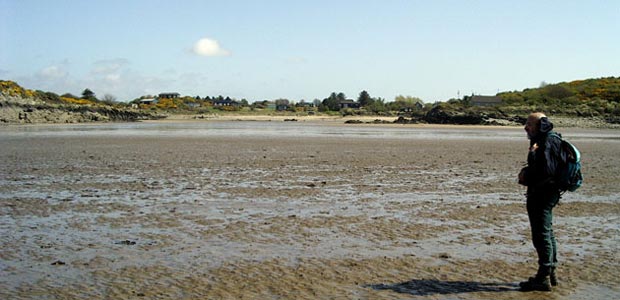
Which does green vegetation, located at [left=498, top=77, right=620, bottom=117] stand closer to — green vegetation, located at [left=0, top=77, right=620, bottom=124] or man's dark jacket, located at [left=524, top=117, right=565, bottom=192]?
green vegetation, located at [left=0, top=77, right=620, bottom=124]

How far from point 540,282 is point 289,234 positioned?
3931 millimetres

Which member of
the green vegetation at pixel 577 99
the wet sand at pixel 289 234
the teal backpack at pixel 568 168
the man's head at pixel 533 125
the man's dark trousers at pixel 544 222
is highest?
the green vegetation at pixel 577 99

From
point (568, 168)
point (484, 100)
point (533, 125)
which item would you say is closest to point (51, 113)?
point (533, 125)

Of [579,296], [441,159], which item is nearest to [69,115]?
[441,159]

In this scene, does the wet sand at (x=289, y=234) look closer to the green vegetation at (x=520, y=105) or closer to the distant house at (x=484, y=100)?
the green vegetation at (x=520, y=105)

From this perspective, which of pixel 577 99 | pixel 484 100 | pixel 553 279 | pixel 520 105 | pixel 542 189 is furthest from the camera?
pixel 484 100

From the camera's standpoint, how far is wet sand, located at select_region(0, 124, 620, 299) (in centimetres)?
620

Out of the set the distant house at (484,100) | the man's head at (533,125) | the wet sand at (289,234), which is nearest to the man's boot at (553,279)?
the wet sand at (289,234)

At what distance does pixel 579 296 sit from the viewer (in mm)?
5855

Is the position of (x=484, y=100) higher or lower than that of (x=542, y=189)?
higher

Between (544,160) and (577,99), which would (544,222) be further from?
(577,99)

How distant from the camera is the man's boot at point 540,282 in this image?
5938mm

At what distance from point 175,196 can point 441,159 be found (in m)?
11.9

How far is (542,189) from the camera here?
19.6ft
